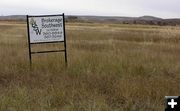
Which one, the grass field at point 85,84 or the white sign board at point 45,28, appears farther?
the white sign board at point 45,28

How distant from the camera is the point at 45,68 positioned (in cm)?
1266

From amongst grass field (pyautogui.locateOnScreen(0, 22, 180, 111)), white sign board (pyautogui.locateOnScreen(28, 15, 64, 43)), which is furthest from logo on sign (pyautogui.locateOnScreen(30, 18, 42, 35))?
grass field (pyautogui.locateOnScreen(0, 22, 180, 111))

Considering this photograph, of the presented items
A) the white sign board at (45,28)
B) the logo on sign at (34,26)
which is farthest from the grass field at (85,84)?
the logo on sign at (34,26)

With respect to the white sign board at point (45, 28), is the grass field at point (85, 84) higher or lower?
lower

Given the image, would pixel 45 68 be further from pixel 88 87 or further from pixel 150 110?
pixel 150 110

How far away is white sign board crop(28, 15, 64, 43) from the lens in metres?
13.6

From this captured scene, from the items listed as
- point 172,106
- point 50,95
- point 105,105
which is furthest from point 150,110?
point 172,106

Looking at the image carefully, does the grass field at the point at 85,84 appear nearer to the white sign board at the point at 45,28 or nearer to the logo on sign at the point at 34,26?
the white sign board at the point at 45,28

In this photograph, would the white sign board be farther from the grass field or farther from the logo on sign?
the grass field

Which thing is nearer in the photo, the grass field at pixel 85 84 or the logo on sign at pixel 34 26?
the grass field at pixel 85 84

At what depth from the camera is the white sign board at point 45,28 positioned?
44.6ft

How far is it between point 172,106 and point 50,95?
5.04 metres

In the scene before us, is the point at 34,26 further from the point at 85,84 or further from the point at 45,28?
the point at 85,84

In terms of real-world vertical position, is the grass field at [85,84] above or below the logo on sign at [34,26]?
below
